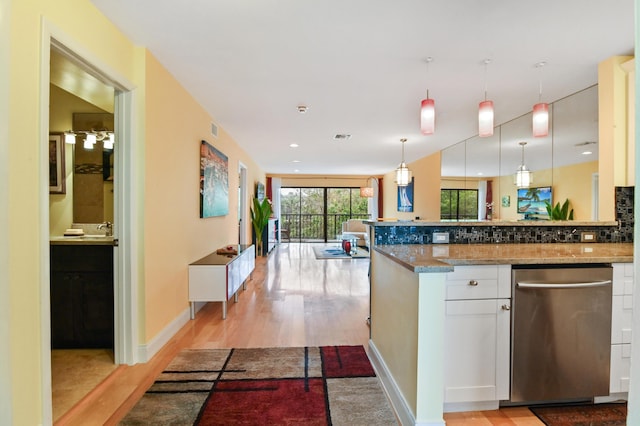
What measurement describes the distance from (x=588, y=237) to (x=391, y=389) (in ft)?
6.39

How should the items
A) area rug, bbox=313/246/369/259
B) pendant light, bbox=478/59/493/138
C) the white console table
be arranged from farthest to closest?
area rug, bbox=313/246/369/259 < the white console table < pendant light, bbox=478/59/493/138

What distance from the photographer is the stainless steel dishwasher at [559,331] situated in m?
1.81

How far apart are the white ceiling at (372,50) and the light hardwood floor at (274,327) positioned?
7.78ft

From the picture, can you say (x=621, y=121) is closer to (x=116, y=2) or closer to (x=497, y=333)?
(x=497, y=333)

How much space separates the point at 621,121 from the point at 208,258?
4124mm

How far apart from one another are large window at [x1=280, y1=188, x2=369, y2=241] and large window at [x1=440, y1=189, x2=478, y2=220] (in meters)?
5.33

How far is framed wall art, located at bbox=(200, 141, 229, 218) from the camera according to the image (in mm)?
3824

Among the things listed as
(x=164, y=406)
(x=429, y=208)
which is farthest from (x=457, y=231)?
(x=429, y=208)

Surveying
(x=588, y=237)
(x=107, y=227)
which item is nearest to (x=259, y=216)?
(x=107, y=227)

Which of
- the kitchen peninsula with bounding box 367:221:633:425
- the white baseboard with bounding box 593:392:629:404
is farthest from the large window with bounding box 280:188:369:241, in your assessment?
the white baseboard with bounding box 593:392:629:404

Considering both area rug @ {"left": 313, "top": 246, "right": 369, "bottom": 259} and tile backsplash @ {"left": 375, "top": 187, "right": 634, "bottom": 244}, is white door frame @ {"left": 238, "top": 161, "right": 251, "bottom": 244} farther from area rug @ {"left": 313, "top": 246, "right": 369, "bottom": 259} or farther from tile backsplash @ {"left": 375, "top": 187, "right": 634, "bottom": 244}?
tile backsplash @ {"left": 375, "top": 187, "right": 634, "bottom": 244}

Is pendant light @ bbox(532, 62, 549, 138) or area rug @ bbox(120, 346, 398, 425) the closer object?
area rug @ bbox(120, 346, 398, 425)

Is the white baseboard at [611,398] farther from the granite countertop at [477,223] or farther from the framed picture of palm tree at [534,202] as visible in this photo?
the framed picture of palm tree at [534,202]

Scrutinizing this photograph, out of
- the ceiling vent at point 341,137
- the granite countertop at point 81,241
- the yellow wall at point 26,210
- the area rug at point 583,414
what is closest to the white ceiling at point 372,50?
the yellow wall at point 26,210
